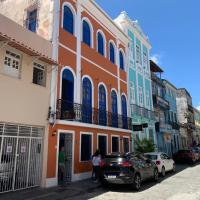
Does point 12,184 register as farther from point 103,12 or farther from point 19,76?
point 103,12

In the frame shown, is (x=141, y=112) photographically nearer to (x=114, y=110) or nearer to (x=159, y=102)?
(x=114, y=110)

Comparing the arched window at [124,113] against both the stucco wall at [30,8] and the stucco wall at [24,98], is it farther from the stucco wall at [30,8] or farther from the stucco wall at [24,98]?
the stucco wall at [30,8]

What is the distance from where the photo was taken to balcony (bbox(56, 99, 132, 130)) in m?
13.2

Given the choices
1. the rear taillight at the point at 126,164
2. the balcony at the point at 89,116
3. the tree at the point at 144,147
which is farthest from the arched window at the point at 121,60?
the rear taillight at the point at 126,164

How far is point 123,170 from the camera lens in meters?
10.9

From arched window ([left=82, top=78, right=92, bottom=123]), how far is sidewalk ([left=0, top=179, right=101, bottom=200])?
442 cm

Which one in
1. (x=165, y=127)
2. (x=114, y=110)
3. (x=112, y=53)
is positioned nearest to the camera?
(x=114, y=110)

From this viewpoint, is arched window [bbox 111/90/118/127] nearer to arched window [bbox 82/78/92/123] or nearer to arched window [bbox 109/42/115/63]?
arched window [bbox 109/42/115/63]

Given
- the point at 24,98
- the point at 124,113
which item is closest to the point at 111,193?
the point at 24,98

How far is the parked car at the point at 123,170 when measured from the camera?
35.6 feet

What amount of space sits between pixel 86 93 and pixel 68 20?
15.7 ft

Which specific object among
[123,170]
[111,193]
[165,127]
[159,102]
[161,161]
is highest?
[159,102]

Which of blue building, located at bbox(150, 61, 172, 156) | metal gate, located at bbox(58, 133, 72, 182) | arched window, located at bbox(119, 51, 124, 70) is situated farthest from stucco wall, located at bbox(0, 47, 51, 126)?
blue building, located at bbox(150, 61, 172, 156)

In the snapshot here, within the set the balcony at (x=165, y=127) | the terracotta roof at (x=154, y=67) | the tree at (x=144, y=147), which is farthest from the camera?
the terracotta roof at (x=154, y=67)
